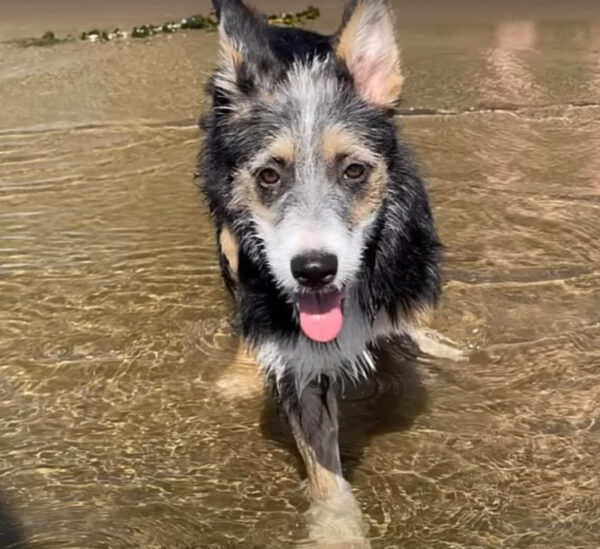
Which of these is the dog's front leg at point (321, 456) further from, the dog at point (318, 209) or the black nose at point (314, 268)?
the black nose at point (314, 268)

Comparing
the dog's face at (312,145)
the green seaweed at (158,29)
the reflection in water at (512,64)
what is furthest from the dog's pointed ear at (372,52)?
the green seaweed at (158,29)

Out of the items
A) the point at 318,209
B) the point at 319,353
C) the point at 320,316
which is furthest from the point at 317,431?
the point at 318,209

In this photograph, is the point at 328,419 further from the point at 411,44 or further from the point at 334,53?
the point at 411,44

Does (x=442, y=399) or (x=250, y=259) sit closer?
(x=250, y=259)

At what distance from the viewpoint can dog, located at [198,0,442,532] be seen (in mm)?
3449

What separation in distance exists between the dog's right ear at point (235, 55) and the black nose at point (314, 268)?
2.81 ft

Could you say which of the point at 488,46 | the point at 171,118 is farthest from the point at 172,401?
the point at 488,46

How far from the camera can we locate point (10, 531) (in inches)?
145

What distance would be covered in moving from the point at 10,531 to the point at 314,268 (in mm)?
1603

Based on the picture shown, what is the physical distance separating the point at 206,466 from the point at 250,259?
943mm

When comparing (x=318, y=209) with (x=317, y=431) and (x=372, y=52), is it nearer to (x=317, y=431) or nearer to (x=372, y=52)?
(x=372, y=52)

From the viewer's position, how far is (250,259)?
3.84 m

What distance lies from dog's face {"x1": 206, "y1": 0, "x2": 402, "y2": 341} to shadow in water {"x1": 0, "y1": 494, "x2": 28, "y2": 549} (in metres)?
1.36

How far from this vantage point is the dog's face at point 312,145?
11.1ft
